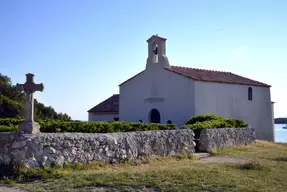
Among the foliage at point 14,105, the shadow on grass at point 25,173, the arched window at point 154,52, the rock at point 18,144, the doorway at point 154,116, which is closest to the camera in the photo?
the shadow on grass at point 25,173

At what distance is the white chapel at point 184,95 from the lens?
998 inches

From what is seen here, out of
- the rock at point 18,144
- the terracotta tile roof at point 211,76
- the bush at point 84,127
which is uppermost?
the terracotta tile roof at point 211,76

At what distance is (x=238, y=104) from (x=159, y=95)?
675 centimetres

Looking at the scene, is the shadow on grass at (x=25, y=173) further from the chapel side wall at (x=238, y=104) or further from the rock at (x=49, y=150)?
the chapel side wall at (x=238, y=104)

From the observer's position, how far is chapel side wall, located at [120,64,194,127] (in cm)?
2531

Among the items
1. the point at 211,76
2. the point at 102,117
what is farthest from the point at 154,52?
the point at 102,117

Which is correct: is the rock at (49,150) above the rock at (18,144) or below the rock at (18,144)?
below

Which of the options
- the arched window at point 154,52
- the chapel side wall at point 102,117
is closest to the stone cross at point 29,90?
the arched window at point 154,52

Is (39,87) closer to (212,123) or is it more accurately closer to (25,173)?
(25,173)

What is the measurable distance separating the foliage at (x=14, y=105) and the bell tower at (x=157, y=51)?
→ 11.0 meters

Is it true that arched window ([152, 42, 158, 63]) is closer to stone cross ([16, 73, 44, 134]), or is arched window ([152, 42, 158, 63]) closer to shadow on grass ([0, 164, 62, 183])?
stone cross ([16, 73, 44, 134])

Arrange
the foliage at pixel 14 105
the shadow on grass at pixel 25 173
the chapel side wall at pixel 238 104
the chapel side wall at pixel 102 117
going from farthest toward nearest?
the chapel side wall at pixel 102 117 → the foliage at pixel 14 105 → the chapel side wall at pixel 238 104 → the shadow on grass at pixel 25 173

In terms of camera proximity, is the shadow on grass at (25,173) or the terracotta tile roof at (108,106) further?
the terracotta tile roof at (108,106)

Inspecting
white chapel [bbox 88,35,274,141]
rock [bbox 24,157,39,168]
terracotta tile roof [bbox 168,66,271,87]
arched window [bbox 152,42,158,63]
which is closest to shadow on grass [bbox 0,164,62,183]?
rock [bbox 24,157,39,168]
